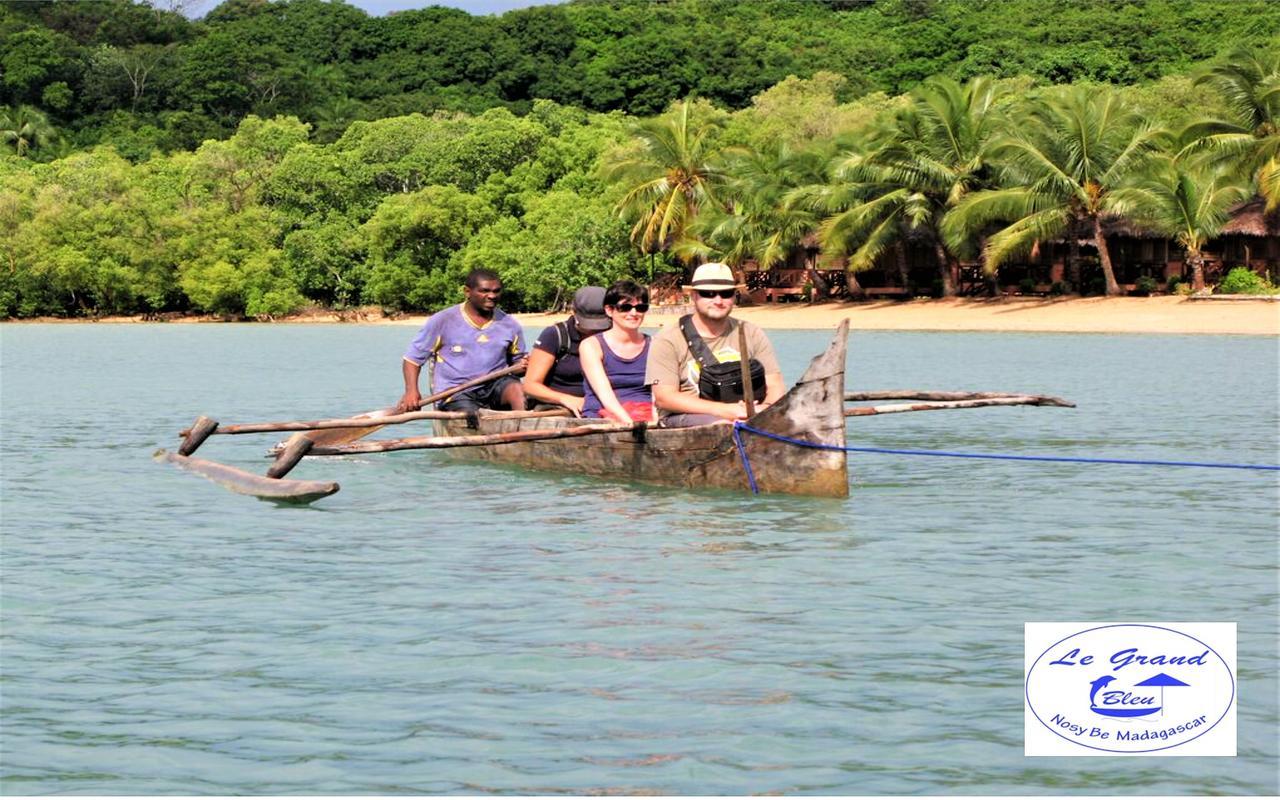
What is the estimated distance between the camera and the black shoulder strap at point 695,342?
11.0 meters

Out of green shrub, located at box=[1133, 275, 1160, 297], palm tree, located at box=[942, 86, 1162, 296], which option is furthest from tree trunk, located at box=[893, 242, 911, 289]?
green shrub, located at box=[1133, 275, 1160, 297]

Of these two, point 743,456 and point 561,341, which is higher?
point 561,341

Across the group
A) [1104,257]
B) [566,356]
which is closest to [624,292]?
[566,356]

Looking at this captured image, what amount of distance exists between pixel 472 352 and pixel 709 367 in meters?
3.72

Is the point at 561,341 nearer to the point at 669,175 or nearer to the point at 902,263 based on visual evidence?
the point at 902,263

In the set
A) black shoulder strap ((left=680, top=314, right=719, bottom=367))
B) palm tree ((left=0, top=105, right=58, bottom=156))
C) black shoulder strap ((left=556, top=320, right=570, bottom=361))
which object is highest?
palm tree ((left=0, top=105, right=58, bottom=156))

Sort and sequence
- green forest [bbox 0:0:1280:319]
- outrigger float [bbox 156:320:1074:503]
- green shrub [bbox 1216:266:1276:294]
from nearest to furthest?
outrigger float [bbox 156:320:1074:503] < green shrub [bbox 1216:266:1276:294] < green forest [bbox 0:0:1280:319]

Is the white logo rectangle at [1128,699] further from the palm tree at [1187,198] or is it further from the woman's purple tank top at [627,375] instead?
the palm tree at [1187,198]

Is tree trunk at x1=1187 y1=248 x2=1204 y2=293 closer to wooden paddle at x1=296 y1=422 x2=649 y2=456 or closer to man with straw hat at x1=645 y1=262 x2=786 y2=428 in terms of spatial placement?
wooden paddle at x1=296 y1=422 x2=649 y2=456

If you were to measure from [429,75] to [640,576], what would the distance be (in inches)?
3521

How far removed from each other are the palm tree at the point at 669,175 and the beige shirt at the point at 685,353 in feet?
129

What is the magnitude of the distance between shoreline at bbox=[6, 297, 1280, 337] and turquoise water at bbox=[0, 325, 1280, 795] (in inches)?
978

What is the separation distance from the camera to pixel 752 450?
11.2 metres

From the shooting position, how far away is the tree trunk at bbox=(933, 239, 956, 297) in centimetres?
4759
